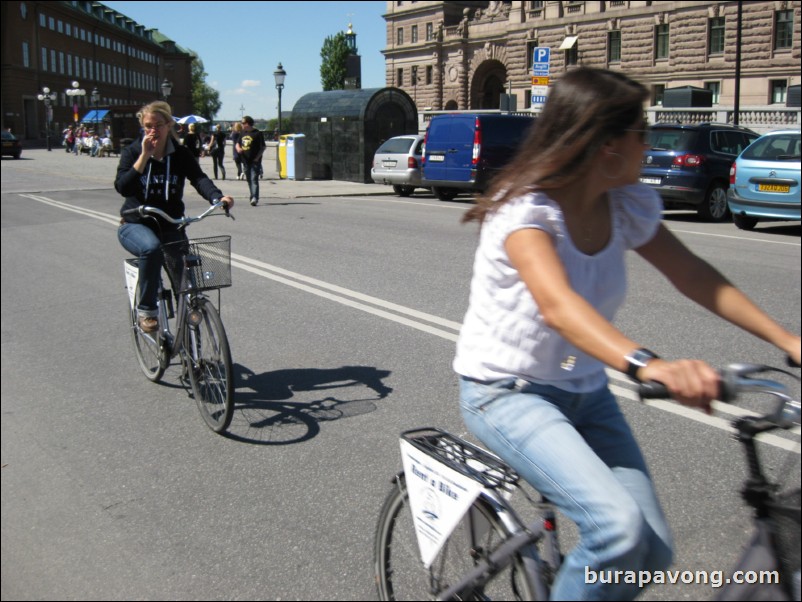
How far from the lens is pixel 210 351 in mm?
4980

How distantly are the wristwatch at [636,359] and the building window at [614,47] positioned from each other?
6091cm

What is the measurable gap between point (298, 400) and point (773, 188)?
1110 cm

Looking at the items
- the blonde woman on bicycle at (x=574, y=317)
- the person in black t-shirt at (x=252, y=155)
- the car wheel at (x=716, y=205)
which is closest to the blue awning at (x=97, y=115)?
the person in black t-shirt at (x=252, y=155)

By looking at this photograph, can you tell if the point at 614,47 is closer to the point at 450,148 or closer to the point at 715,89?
the point at 715,89

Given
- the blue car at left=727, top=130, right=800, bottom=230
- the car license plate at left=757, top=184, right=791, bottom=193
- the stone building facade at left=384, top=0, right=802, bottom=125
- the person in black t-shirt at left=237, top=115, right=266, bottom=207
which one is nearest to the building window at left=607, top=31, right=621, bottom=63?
the stone building facade at left=384, top=0, right=802, bottom=125

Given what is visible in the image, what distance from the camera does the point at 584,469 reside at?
6.77 feet

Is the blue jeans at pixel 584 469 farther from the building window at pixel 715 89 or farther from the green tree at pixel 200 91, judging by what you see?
the green tree at pixel 200 91

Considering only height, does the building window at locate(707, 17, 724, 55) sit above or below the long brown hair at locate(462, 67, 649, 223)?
above

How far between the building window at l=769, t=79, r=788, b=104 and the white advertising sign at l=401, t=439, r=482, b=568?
52096 mm

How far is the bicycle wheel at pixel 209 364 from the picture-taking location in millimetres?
4777

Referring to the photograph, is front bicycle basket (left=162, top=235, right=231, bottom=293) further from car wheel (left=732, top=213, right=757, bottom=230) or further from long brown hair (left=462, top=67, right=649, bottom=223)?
car wheel (left=732, top=213, right=757, bottom=230)

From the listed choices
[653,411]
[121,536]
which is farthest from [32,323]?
[653,411]

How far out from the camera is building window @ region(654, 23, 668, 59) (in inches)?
2201

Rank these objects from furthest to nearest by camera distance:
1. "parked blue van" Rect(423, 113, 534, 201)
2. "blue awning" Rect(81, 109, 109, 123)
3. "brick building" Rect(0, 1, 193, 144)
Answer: "brick building" Rect(0, 1, 193, 144) → "blue awning" Rect(81, 109, 109, 123) → "parked blue van" Rect(423, 113, 534, 201)
